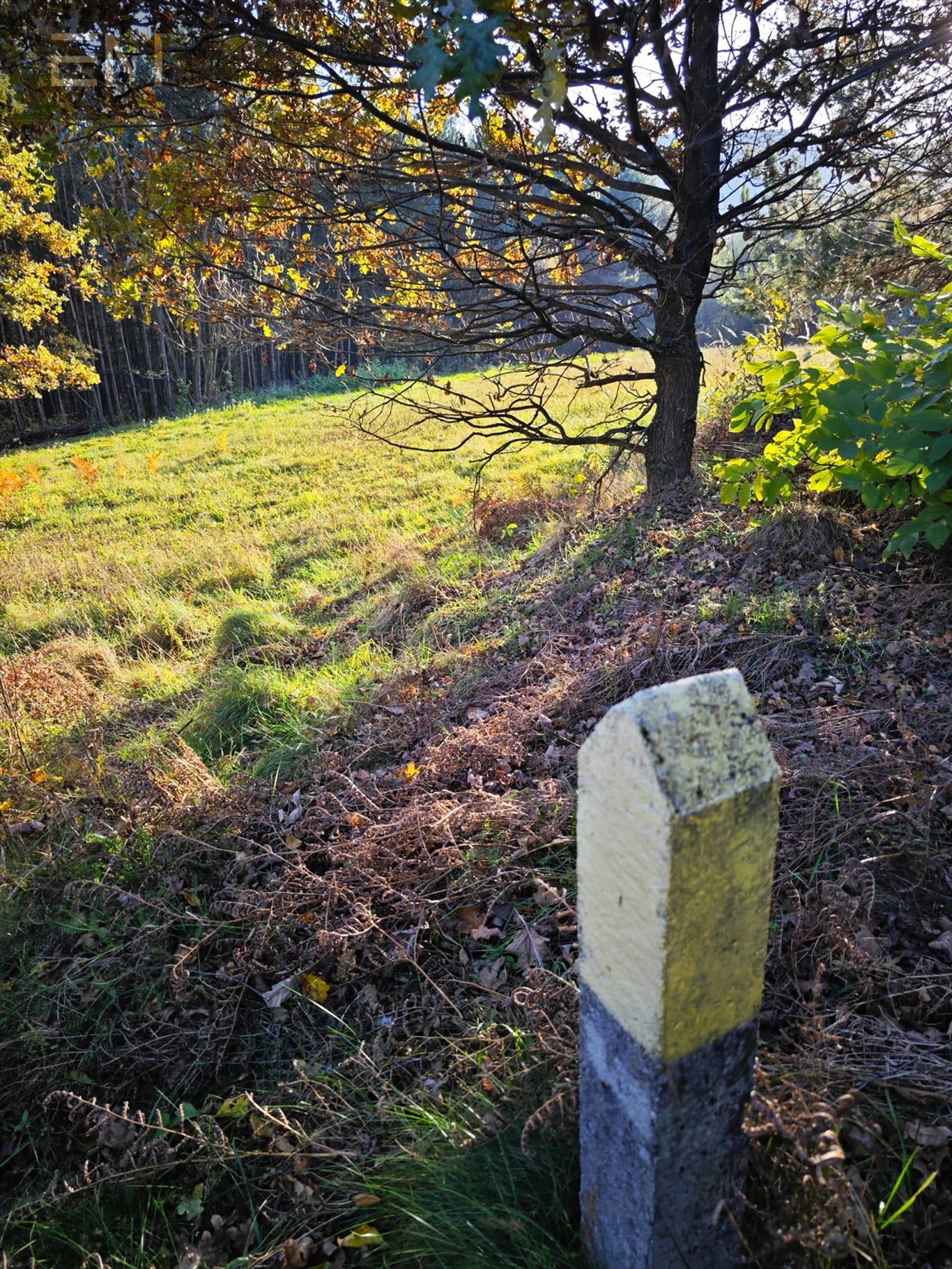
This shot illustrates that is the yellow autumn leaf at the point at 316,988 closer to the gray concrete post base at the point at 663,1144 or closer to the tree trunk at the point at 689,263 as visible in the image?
the gray concrete post base at the point at 663,1144

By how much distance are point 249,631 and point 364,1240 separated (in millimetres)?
5160

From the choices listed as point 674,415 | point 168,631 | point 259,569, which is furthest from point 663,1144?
point 259,569

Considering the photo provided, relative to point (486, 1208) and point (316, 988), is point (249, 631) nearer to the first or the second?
point (316, 988)

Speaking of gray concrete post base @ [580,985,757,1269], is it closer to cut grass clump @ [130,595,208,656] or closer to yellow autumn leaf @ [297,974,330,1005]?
yellow autumn leaf @ [297,974,330,1005]

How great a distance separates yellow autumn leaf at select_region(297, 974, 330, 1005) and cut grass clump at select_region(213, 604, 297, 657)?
3.83 metres

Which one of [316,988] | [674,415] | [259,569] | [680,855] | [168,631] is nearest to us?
[680,855]

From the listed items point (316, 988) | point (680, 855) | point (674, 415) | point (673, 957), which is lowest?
point (316, 988)

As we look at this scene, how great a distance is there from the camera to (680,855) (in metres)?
1.05


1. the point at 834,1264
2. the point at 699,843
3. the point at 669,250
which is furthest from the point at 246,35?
the point at 834,1264

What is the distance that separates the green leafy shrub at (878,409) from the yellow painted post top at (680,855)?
2085 mm

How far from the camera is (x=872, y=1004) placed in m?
1.98

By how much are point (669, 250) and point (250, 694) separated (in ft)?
13.9

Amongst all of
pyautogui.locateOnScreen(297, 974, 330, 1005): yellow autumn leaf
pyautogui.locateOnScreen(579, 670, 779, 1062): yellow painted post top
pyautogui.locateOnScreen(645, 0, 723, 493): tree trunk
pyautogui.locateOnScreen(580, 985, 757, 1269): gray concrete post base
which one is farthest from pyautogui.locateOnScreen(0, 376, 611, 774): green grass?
pyautogui.locateOnScreen(579, 670, 779, 1062): yellow painted post top

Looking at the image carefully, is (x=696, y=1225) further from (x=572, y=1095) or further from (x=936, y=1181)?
(x=936, y=1181)
